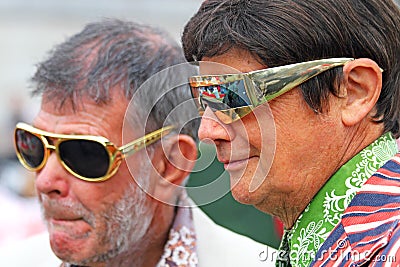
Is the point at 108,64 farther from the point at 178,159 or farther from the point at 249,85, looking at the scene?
the point at 249,85

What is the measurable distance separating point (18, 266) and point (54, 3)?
13520mm

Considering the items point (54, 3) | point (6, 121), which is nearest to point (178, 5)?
point (54, 3)

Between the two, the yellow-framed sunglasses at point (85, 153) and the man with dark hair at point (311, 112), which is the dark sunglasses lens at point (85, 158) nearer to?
the yellow-framed sunglasses at point (85, 153)

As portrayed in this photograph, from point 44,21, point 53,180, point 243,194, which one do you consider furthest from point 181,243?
point 44,21

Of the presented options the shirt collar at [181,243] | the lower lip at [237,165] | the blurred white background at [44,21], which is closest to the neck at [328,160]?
the lower lip at [237,165]

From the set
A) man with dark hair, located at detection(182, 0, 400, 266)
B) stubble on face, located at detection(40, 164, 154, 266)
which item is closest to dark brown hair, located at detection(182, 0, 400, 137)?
man with dark hair, located at detection(182, 0, 400, 266)

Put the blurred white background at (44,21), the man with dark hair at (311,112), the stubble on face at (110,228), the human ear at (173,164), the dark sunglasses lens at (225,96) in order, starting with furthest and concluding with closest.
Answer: the blurred white background at (44,21) < the human ear at (173,164) < the stubble on face at (110,228) < the dark sunglasses lens at (225,96) < the man with dark hair at (311,112)

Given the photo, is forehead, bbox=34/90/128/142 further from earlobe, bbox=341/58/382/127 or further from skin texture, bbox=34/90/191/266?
earlobe, bbox=341/58/382/127

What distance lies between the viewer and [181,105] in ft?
9.84

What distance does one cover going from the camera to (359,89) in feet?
6.33

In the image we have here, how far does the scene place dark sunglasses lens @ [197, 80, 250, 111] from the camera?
1.99m

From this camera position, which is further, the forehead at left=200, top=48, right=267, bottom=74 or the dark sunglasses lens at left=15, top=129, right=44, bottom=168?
the dark sunglasses lens at left=15, top=129, right=44, bottom=168

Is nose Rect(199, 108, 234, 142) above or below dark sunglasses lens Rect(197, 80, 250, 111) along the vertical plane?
below

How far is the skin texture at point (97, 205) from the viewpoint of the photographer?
2.82m
